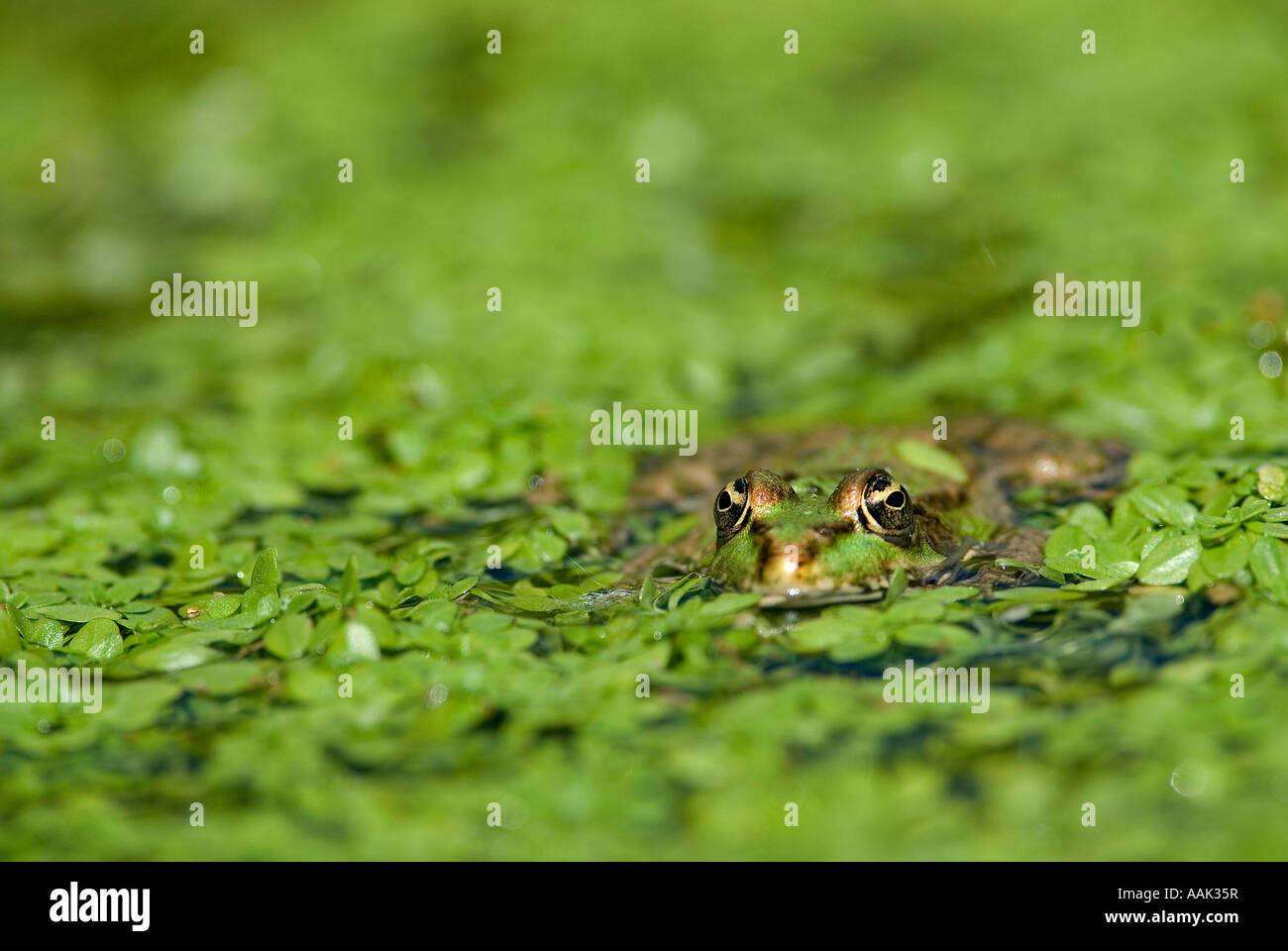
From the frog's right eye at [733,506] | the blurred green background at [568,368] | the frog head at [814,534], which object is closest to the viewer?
the blurred green background at [568,368]

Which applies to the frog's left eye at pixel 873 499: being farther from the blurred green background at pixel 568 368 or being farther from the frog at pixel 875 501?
the blurred green background at pixel 568 368

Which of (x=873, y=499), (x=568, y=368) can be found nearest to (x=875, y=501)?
(x=873, y=499)

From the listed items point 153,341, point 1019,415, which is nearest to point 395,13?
point 153,341

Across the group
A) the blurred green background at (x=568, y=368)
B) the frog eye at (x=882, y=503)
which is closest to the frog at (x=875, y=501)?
the frog eye at (x=882, y=503)

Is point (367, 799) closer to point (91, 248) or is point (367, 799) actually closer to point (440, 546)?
point (440, 546)

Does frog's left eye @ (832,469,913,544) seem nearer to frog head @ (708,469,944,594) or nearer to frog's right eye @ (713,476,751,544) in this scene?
frog head @ (708,469,944,594)

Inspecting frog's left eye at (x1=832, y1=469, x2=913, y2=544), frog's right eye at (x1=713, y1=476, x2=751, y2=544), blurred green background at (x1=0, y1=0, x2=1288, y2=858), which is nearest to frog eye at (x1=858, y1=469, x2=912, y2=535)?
frog's left eye at (x1=832, y1=469, x2=913, y2=544)

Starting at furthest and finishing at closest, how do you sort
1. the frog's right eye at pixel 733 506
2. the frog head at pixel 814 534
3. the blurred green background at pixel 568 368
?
the frog's right eye at pixel 733 506 < the frog head at pixel 814 534 < the blurred green background at pixel 568 368
